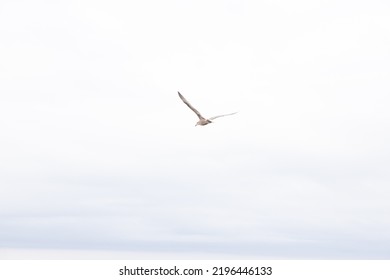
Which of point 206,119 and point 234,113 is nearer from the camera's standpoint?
point 234,113

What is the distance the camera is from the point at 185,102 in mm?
123250
